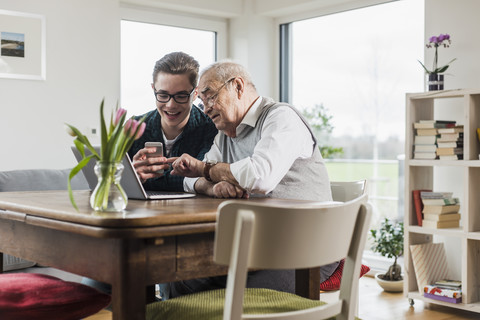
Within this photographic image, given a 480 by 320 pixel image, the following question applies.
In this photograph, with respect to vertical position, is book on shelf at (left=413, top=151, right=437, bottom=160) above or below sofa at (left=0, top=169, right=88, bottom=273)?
above

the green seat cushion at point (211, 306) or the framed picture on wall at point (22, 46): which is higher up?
the framed picture on wall at point (22, 46)

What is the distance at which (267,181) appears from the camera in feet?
6.63

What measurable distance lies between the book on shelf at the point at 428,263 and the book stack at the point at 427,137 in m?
0.58

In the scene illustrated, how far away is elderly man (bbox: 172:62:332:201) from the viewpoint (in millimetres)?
2041

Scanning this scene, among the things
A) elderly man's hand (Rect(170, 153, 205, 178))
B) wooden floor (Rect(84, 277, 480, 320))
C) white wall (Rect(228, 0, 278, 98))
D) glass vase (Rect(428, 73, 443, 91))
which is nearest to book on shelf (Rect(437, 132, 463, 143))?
glass vase (Rect(428, 73, 443, 91))

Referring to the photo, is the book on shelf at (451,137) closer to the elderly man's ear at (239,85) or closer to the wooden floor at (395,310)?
the wooden floor at (395,310)

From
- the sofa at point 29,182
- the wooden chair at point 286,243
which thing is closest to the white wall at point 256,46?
the sofa at point 29,182

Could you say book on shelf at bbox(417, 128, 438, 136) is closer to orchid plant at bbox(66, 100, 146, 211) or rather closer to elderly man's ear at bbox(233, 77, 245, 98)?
elderly man's ear at bbox(233, 77, 245, 98)

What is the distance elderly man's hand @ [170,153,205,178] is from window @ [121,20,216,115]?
2819mm

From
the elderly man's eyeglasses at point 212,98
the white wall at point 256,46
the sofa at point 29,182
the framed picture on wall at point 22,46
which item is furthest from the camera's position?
the white wall at point 256,46

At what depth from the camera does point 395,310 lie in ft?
12.3

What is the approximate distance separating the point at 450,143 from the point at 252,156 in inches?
80.4

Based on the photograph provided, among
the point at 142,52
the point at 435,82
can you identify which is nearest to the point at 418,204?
the point at 435,82

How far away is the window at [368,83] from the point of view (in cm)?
451
